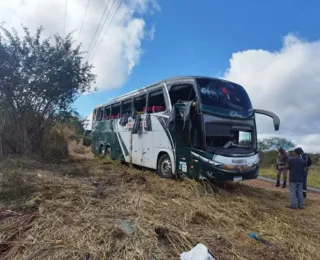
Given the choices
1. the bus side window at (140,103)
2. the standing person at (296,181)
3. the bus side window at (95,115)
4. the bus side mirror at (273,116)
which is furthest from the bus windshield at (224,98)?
the bus side window at (95,115)

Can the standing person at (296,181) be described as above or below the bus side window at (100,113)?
below

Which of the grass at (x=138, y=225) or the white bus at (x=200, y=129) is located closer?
the grass at (x=138, y=225)

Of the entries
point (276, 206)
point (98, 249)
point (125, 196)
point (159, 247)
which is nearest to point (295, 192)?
point (276, 206)

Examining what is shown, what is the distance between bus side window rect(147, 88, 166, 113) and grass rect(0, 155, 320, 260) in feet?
11.9

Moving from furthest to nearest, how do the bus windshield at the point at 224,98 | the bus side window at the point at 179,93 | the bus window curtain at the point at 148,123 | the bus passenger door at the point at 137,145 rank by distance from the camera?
the bus passenger door at the point at 137,145
the bus window curtain at the point at 148,123
the bus side window at the point at 179,93
the bus windshield at the point at 224,98

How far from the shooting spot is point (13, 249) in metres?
3.77

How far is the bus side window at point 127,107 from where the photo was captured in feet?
42.5

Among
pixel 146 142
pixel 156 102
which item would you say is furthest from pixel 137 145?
pixel 156 102

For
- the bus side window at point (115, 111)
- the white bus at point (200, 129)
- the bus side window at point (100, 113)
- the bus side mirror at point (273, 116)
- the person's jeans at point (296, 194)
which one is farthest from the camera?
the bus side window at point (100, 113)

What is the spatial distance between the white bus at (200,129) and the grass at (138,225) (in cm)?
115

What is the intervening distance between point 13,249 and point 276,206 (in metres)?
6.51

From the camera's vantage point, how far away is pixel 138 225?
4305mm

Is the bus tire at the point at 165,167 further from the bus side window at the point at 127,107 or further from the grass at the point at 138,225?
the bus side window at the point at 127,107

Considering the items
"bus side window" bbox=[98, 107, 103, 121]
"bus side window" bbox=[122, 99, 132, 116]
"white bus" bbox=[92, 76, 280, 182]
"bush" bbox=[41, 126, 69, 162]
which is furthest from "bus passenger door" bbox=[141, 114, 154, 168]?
"bus side window" bbox=[98, 107, 103, 121]
